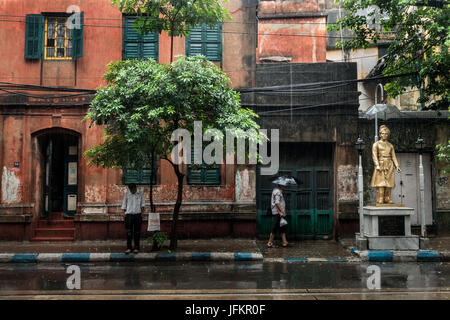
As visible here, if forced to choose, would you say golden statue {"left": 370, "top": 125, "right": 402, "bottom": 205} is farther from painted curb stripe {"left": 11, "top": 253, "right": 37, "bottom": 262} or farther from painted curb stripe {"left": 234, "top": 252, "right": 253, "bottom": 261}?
painted curb stripe {"left": 11, "top": 253, "right": 37, "bottom": 262}

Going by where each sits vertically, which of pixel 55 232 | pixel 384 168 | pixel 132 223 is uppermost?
pixel 384 168

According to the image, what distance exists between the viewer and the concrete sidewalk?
10359mm

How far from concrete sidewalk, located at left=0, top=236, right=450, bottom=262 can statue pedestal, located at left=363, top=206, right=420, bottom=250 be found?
12.5 inches

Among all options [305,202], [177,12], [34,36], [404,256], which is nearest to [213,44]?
[177,12]

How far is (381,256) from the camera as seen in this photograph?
1036 centimetres

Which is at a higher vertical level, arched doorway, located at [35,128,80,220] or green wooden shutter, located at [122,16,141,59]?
green wooden shutter, located at [122,16,141,59]

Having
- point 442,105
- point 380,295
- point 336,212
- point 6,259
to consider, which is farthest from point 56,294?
point 442,105

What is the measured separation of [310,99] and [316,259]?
5650mm

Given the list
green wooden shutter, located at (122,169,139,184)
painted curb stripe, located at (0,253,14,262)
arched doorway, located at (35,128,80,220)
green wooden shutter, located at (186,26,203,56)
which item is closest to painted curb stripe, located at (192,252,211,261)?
green wooden shutter, located at (122,169,139,184)

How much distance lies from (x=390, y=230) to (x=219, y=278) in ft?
18.1

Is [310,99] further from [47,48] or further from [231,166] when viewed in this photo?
[47,48]

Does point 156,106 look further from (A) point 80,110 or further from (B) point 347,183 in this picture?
(B) point 347,183

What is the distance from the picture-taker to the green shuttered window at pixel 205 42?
1359 cm

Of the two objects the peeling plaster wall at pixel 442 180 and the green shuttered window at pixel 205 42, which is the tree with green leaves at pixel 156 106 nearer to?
the green shuttered window at pixel 205 42
